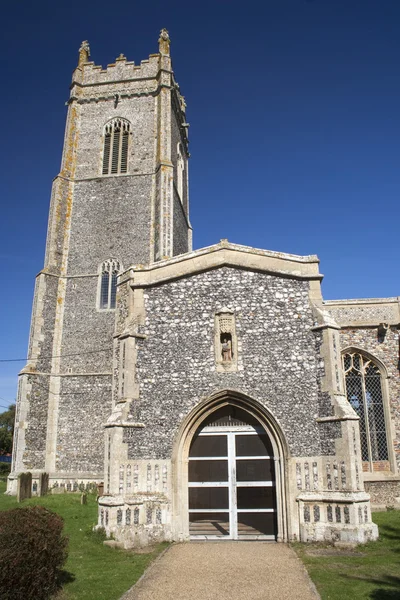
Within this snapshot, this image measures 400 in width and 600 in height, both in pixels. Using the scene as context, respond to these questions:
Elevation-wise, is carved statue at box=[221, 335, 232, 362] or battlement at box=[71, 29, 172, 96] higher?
battlement at box=[71, 29, 172, 96]

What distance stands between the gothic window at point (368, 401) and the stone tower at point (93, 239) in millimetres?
11230

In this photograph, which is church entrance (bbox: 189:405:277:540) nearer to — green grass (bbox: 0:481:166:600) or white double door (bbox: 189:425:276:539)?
white double door (bbox: 189:425:276:539)

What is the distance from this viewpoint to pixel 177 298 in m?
12.5

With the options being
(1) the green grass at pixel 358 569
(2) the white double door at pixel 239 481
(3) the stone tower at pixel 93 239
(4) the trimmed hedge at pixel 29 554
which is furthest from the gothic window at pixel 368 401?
(3) the stone tower at pixel 93 239

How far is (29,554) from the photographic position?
20.6 feet

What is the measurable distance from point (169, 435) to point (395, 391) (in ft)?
25.7

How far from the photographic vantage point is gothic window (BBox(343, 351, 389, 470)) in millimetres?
14977

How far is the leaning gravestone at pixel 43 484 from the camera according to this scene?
20.0 metres

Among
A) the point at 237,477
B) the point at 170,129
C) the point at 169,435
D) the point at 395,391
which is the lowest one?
the point at 237,477

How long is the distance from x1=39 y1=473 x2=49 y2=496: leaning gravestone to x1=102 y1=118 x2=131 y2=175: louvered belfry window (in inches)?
627

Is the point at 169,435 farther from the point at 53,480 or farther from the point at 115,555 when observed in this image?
the point at 53,480

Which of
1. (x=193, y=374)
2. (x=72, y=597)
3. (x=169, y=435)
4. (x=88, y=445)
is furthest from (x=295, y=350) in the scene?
(x=88, y=445)

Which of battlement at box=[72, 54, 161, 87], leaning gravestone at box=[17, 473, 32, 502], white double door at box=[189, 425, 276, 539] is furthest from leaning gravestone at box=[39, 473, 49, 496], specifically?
battlement at box=[72, 54, 161, 87]

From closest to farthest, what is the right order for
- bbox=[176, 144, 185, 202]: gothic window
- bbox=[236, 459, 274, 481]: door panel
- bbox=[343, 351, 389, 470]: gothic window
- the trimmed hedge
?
the trimmed hedge, bbox=[236, 459, 274, 481]: door panel, bbox=[343, 351, 389, 470]: gothic window, bbox=[176, 144, 185, 202]: gothic window
